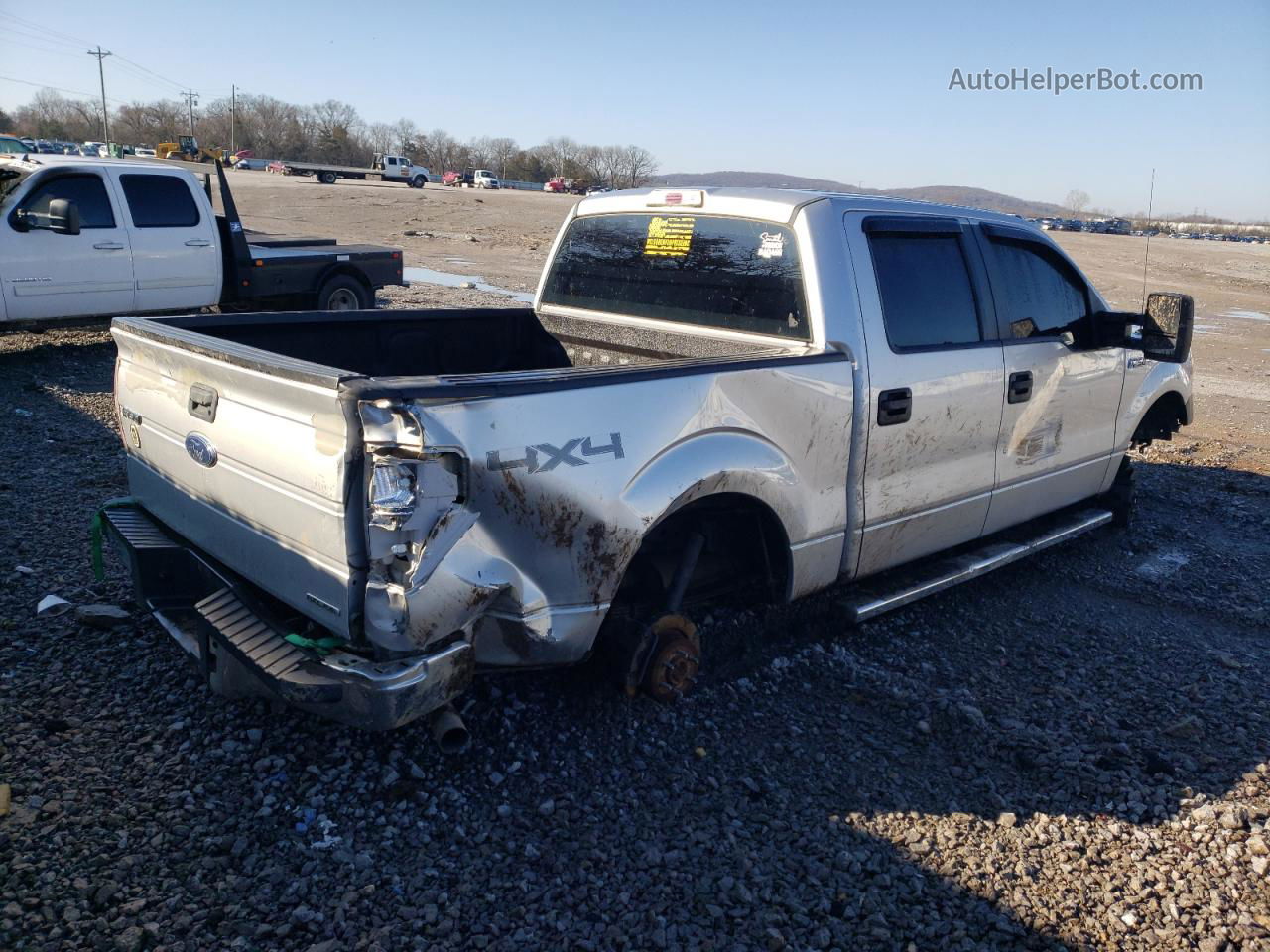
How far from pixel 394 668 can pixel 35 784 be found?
4.36 feet

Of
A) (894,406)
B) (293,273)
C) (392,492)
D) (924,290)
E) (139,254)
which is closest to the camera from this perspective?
(392,492)

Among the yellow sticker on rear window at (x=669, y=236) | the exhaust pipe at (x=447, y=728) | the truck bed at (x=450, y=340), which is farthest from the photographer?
the yellow sticker on rear window at (x=669, y=236)

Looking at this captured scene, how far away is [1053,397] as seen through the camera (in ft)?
16.5

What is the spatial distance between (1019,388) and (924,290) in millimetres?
814

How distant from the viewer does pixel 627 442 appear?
3.14 metres

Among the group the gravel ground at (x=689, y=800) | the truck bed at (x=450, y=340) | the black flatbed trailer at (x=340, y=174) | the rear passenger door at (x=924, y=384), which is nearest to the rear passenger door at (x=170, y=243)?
the gravel ground at (x=689, y=800)

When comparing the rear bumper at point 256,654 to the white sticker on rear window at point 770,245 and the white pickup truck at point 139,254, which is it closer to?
the white sticker on rear window at point 770,245

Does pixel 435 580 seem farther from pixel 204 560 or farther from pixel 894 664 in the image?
pixel 894 664

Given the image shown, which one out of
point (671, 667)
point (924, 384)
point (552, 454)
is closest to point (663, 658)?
point (671, 667)

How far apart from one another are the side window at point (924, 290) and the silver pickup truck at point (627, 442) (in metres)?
0.02

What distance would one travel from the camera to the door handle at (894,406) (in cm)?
404

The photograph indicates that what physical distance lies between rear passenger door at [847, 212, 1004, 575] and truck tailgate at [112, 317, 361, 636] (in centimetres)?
227

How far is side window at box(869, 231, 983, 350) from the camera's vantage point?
419 cm

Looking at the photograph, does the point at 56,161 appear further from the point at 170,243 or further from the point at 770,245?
the point at 770,245
